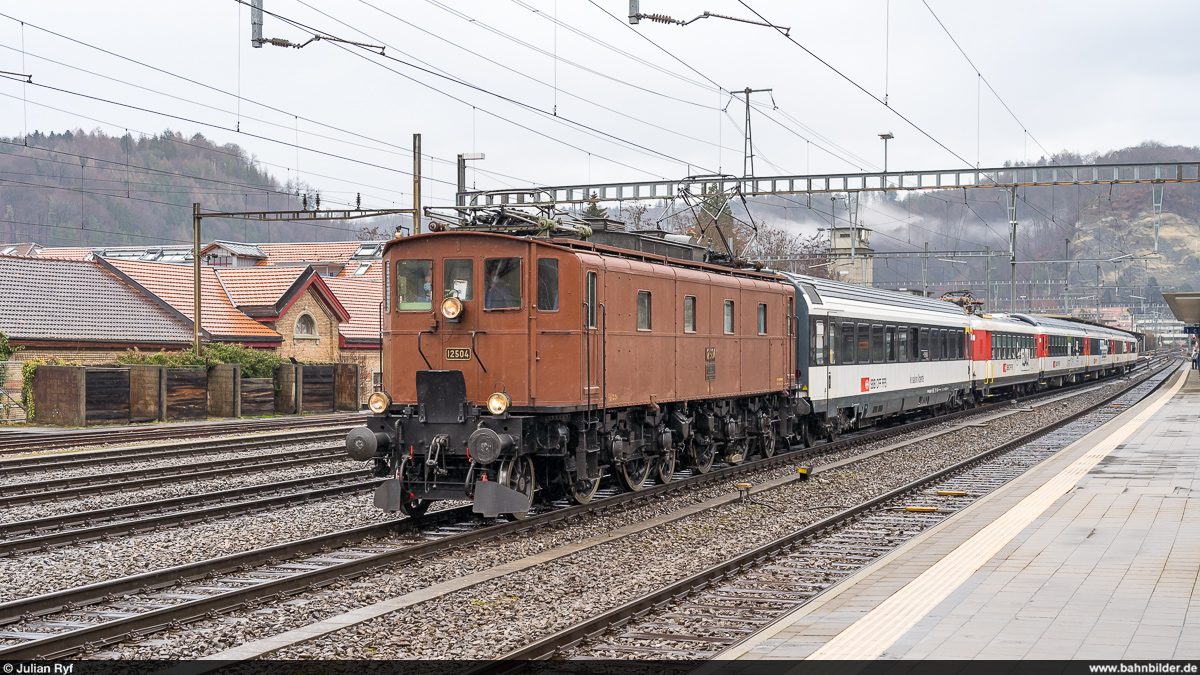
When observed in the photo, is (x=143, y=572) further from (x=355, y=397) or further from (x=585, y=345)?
(x=355, y=397)

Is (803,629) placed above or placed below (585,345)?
below

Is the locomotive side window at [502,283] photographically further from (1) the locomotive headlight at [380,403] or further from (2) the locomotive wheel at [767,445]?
(2) the locomotive wheel at [767,445]

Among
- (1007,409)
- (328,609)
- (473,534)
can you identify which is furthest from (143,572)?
(1007,409)

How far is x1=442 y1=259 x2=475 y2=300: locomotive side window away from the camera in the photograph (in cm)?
1380

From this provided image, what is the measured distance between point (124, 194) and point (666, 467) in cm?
11035

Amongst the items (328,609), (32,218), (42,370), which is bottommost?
(328,609)

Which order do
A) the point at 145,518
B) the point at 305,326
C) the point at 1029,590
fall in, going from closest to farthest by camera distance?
the point at 1029,590 → the point at 145,518 → the point at 305,326

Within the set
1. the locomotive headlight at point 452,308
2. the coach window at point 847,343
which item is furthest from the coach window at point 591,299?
the coach window at point 847,343

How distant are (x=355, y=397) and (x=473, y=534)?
1126 inches

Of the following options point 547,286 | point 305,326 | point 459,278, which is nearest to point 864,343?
point 547,286

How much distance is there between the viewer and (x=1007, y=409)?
3825cm

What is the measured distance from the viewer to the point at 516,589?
32.8 ft

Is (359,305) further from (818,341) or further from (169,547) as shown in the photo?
(169,547)

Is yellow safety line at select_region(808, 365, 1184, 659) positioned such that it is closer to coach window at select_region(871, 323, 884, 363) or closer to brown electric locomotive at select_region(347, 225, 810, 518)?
brown electric locomotive at select_region(347, 225, 810, 518)
